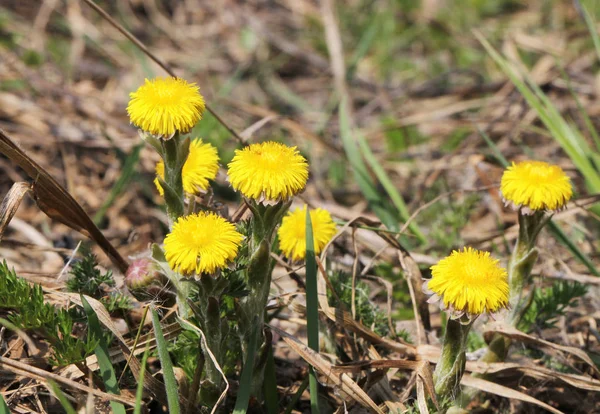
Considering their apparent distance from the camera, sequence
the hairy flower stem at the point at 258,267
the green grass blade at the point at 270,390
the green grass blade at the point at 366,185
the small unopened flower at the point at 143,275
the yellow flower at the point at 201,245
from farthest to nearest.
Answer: the green grass blade at the point at 366,185 → the green grass blade at the point at 270,390 → the small unopened flower at the point at 143,275 → the hairy flower stem at the point at 258,267 → the yellow flower at the point at 201,245

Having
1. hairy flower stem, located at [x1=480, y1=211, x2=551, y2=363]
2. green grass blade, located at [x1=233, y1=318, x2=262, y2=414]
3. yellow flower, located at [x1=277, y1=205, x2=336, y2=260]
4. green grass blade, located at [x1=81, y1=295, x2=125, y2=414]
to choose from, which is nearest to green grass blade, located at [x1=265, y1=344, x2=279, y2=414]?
green grass blade, located at [x1=233, y1=318, x2=262, y2=414]

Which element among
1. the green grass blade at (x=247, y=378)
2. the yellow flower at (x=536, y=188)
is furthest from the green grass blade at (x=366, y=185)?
the green grass blade at (x=247, y=378)

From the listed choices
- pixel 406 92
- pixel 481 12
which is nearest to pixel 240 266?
pixel 406 92

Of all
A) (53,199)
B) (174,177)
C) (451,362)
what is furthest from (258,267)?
(53,199)

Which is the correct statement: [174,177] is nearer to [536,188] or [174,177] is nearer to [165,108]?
[165,108]

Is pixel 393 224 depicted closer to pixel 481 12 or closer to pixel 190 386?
pixel 190 386

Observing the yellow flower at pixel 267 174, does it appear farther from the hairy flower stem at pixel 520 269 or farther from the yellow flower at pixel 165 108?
→ the hairy flower stem at pixel 520 269
